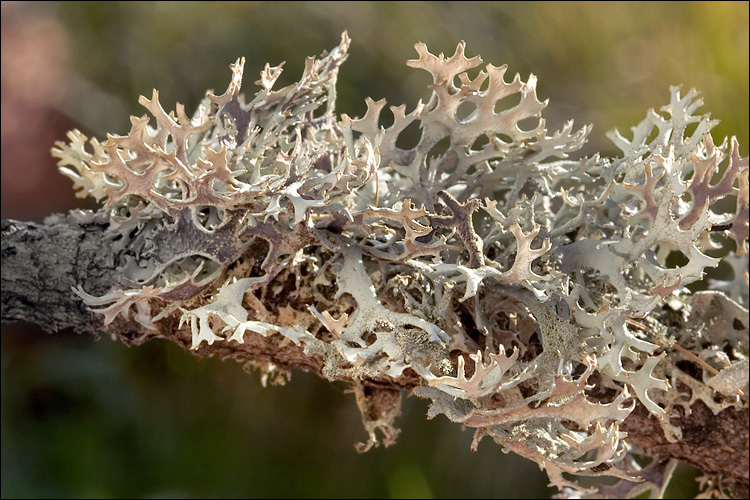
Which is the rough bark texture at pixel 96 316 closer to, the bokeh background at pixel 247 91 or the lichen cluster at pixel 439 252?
the lichen cluster at pixel 439 252

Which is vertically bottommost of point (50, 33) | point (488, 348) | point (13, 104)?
point (488, 348)

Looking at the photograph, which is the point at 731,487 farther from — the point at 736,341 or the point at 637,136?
the point at 637,136

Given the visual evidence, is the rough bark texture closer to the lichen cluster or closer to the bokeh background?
the lichen cluster

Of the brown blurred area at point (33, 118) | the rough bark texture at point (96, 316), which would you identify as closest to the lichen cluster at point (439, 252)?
the rough bark texture at point (96, 316)

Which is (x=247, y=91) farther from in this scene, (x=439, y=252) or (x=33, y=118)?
(x=439, y=252)

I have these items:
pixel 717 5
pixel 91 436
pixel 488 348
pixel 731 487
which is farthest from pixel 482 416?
pixel 717 5

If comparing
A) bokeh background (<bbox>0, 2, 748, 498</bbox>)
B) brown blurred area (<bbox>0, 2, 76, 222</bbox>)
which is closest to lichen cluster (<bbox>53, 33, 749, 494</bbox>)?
bokeh background (<bbox>0, 2, 748, 498</bbox>)

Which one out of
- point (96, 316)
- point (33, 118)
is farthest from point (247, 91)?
point (96, 316)
